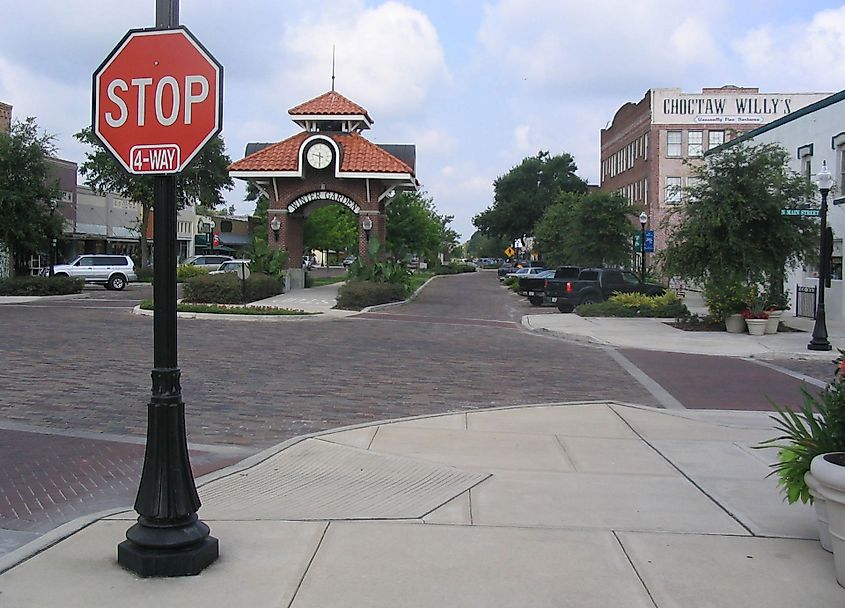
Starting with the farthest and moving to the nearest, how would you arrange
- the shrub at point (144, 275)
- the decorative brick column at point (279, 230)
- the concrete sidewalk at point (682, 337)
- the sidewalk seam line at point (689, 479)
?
1. the shrub at point (144, 275)
2. the decorative brick column at point (279, 230)
3. the concrete sidewalk at point (682, 337)
4. the sidewalk seam line at point (689, 479)

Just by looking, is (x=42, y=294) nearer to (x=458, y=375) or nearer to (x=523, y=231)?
(x=458, y=375)

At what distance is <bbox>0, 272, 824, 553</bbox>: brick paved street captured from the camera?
7.50 metres

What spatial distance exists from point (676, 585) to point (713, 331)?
1950 cm

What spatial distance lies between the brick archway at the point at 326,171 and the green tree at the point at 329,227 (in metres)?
29.1

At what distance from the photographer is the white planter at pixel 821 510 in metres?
5.05

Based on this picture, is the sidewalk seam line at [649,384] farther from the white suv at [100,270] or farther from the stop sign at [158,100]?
the white suv at [100,270]

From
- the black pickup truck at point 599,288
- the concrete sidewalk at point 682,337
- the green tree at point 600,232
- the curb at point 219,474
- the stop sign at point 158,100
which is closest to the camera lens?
the stop sign at point 158,100

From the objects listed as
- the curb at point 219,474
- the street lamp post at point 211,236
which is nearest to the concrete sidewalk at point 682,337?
the curb at point 219,474

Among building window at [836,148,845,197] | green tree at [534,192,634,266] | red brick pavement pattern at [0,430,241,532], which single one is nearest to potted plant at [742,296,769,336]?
building window at [836,148,845,197]

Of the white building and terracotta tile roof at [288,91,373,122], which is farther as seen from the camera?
terracotta tile roof at [288,91,373,122]

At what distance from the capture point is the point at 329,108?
36562 millimetres

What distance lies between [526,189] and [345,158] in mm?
69983

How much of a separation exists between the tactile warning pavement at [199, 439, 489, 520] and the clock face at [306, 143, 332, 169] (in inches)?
1108

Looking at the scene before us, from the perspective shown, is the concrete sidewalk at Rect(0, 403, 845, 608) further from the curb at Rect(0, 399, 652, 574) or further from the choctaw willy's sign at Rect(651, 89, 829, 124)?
the choctaw willy's sign at Rect(651, 89, 829, 124)
